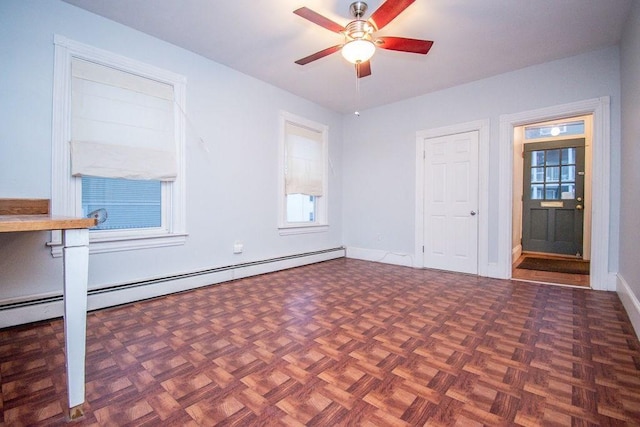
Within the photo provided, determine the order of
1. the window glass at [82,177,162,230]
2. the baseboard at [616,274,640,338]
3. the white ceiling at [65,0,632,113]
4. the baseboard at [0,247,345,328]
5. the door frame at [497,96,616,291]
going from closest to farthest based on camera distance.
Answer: the baseboard at [616,274,640,338] → the baseboard at [0,247,345,328] → the white ceiling at [65,0,632,113] → the window glass at [82,177,162,230] → the door frame at [497,96,616,291]

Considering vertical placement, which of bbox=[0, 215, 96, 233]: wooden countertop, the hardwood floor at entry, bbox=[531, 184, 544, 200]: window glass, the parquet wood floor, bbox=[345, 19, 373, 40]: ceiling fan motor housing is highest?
bbox=[345, 19, 373, 40]: ceiling fan motor housing

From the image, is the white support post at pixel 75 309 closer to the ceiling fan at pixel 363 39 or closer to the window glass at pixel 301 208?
the ceiling fan at pixel 363 39

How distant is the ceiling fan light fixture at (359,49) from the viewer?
7.54 feet

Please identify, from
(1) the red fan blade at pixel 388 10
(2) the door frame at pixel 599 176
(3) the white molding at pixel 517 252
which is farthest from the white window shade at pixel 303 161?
(3) the white molding at pixel 517 252

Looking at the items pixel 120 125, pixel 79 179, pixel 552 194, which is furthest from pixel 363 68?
pixel 552 194

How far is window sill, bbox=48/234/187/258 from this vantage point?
2397 mm

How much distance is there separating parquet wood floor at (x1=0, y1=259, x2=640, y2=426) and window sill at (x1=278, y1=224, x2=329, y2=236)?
1.53 metres

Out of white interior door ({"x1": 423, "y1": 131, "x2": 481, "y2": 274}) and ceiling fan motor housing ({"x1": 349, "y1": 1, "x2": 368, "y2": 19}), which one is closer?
ceiling fan motor housing ({"x1": 349, "y1": 1, "x2": 368, "y2": 19})

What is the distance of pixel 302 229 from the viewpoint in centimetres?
463

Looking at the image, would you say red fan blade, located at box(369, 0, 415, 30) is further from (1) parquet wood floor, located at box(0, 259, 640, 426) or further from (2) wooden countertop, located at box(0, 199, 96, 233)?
(1) parquet wood floor, located at box(0, 259, 640, 426)

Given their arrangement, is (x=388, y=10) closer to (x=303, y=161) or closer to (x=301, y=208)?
(x=303, y=161)

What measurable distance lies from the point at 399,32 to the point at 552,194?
4895 mm

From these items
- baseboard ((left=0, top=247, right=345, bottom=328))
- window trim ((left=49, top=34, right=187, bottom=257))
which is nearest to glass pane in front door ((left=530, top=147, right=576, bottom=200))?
baseboard ((left=0, top=247, right=345, bottom=328))

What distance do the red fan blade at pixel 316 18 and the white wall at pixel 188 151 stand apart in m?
1.79
